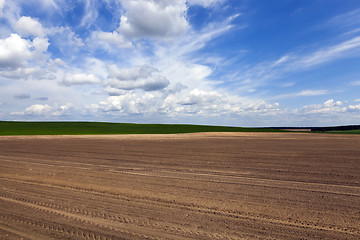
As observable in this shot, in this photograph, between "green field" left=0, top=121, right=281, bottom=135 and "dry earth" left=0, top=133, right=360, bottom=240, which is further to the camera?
"green field" left=0, top=121, right=281, bottom=135

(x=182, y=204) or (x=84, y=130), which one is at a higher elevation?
(x=84, y=130)

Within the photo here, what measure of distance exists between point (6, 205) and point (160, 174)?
4.99 m

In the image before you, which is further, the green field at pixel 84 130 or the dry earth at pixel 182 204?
the green field at pixel 84 130

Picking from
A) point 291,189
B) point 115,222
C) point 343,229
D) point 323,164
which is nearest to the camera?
point 343,229

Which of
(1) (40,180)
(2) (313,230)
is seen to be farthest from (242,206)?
(1) (40,180)

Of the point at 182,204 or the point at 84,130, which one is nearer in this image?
the point at 182,204

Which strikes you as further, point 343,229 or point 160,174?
point 160,174

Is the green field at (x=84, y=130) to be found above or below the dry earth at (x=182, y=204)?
above

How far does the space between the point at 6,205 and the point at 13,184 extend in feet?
7.92

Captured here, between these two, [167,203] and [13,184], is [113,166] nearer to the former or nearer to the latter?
[13,184]

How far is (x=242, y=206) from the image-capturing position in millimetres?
5844

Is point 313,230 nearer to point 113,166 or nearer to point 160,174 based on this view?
point 160,174

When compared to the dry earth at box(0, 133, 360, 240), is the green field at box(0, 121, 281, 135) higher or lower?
higher

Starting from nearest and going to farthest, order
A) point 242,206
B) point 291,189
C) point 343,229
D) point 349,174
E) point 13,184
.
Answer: point 343,229 → point 242,206 → point 291,189 → point 13,184 → point 349,174
